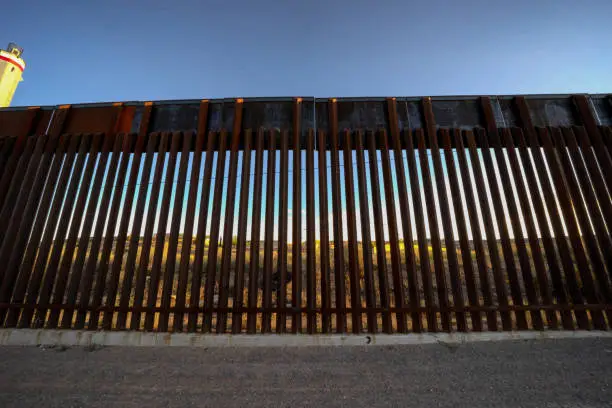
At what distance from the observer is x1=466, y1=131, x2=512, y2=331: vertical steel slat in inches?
174

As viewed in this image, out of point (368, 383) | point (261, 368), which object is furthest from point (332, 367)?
point (261, 368)

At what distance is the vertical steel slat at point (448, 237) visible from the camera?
441cm

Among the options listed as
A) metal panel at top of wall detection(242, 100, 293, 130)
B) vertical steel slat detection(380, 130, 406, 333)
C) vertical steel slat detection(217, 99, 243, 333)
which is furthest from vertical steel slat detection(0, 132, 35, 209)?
vertical steel slat detection(380, 130, 406, 333)

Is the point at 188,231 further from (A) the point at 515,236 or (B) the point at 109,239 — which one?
(A) the point at 515,236

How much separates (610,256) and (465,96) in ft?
13.0

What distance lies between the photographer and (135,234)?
4.86m

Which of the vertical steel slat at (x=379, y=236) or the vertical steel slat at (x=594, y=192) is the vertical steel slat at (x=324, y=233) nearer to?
the vertical steel slat at (x=379, y=236)

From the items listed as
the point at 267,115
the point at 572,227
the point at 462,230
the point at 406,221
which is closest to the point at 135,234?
the point at 267,115

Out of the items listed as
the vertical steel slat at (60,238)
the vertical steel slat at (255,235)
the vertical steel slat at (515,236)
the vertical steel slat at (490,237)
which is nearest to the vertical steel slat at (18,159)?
the vertical steel slat at (60,238)

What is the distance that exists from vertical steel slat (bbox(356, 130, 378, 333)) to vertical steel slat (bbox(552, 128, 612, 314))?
3.88 metres

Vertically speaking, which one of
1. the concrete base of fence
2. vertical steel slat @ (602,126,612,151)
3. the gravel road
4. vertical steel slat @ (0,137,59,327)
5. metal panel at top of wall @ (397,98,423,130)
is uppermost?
metal panel at top of wall @ (397,98,423,130)

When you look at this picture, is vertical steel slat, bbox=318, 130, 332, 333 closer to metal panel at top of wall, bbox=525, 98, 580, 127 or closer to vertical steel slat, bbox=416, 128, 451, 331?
vertical steel slat, bbox=416, 128, 451, 331

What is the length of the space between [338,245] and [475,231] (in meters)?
2.41

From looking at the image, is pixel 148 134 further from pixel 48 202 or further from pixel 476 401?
pixel 476 401
